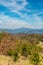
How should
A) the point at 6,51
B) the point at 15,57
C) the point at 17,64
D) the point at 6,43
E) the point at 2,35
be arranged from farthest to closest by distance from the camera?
1. the point at 2,35
2. the point at 6,43
3. the point at 6,51
4. the point at 15,57
5. the point at 17,64

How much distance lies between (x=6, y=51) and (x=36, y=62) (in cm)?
780

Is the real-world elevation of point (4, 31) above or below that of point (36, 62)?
above

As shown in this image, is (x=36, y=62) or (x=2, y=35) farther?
(x=2, y=35)

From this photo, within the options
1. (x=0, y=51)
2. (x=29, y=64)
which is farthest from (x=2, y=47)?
(x=29, y=64)

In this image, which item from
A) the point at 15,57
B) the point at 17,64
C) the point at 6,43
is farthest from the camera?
the point at 6,43

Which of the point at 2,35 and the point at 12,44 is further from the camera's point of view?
the point at 2,35

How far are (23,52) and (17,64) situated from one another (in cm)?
924

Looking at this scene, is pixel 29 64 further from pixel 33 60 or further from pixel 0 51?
pixel 0 51

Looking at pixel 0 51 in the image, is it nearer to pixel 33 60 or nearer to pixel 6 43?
pixel 6 43

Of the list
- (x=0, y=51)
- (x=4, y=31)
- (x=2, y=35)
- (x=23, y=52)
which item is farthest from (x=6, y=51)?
(x=4, y=31)

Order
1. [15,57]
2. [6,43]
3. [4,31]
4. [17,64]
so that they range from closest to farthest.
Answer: [17,64] → [15,57] → [6,43] → [4,31]

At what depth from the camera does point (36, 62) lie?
50.1ft

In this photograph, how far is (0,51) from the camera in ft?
74.8

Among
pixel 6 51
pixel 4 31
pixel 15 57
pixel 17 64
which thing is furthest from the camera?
pixel 4 31
